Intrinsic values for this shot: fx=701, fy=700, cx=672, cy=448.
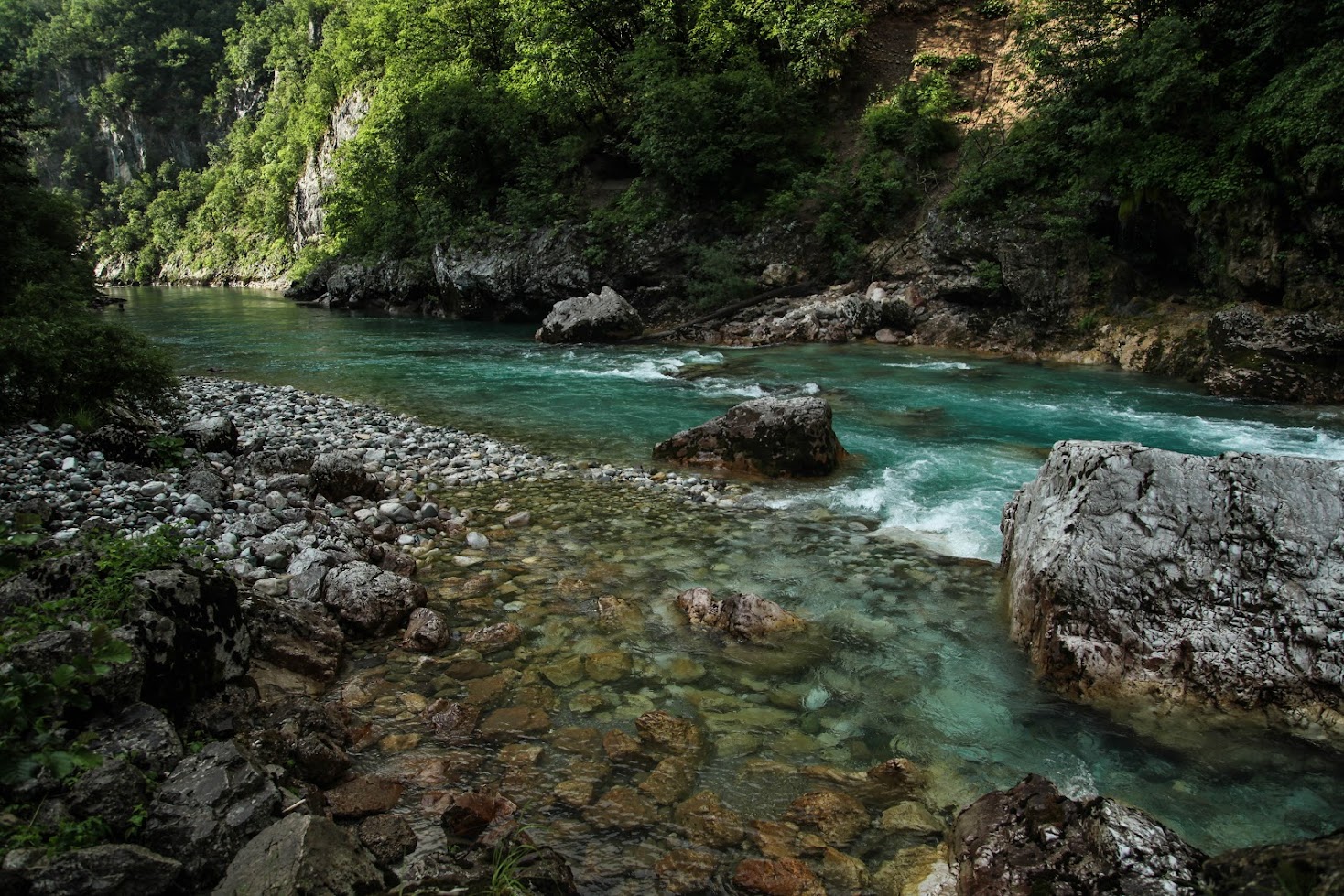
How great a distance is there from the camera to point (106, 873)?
2260mm

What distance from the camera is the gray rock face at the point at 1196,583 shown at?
4145 millimetres

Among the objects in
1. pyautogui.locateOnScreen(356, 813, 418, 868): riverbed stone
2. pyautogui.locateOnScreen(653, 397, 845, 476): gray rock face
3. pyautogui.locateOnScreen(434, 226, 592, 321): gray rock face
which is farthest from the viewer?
pyautogui.locateOnScreen(434, 226, 592, 321): gray rock face

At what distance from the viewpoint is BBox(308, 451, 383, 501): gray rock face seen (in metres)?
7.49

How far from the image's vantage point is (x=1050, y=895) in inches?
104

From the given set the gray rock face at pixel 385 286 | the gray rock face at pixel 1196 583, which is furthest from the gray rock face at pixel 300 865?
the gray rock face at pixel 385 286

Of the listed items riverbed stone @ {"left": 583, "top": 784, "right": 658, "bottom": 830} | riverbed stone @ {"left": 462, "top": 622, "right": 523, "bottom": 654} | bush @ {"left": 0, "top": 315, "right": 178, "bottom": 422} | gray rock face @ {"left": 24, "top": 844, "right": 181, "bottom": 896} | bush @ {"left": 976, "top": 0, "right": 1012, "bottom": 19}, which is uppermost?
bush @ {"left": 976, "top": 0, "right": 1012, "bottom": 19}

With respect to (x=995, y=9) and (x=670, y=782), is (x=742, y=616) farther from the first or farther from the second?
(x=995, y=9)

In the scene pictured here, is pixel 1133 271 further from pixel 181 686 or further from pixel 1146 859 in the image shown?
pixel 181 686

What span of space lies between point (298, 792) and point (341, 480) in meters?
4.90

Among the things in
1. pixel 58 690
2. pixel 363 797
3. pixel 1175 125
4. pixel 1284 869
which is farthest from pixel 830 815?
pixel 1175 125

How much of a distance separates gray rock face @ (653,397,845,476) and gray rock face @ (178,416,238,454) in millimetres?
5582

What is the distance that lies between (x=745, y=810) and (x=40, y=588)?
357cm

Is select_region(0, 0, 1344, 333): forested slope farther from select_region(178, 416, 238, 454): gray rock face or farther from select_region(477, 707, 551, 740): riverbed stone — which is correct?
select_region(178, 416, 238, 454): gray rock face

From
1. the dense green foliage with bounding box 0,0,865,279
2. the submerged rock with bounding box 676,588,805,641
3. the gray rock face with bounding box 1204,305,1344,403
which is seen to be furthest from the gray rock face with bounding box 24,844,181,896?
the dense green foliage with bounding box 0,0,865,279
